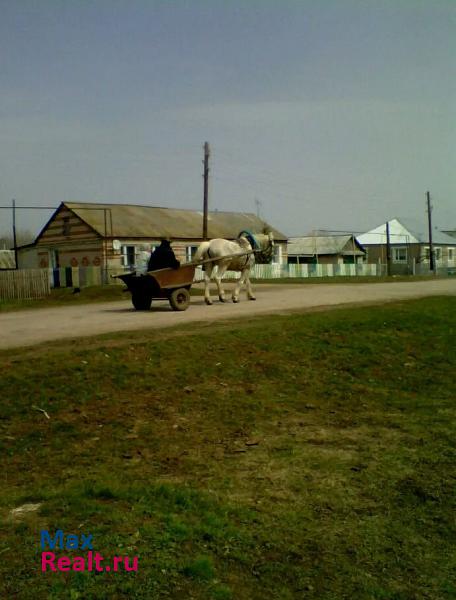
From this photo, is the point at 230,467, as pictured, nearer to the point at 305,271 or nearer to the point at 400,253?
the point at 305,271

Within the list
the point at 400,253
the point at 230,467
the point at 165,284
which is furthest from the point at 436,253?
the point at 230,467

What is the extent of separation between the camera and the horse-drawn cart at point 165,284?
15.8 metres

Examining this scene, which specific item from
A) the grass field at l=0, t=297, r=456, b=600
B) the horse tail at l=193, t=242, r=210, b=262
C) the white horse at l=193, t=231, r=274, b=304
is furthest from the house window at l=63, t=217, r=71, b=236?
the grass field at l=0, t=297, r=456, b=600

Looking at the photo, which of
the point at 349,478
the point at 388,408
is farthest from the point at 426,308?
the point at 349,478

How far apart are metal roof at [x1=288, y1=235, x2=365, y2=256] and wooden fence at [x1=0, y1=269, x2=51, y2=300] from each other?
4703 cm

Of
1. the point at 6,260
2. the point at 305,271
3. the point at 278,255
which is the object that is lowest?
the point at 305,271

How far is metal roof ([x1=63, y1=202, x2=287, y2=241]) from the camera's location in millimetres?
41625

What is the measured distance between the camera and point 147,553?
421 centimetres

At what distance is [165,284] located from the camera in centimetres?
1592

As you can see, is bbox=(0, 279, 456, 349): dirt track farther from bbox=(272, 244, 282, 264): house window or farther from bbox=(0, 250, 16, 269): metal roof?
bbox=(0, 250, 16, 269): metal roof

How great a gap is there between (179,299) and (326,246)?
5881 centimetres

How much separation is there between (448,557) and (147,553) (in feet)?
7.27

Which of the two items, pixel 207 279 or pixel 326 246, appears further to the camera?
pixel 326 246

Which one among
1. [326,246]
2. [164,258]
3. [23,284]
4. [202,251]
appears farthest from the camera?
[326,246]
